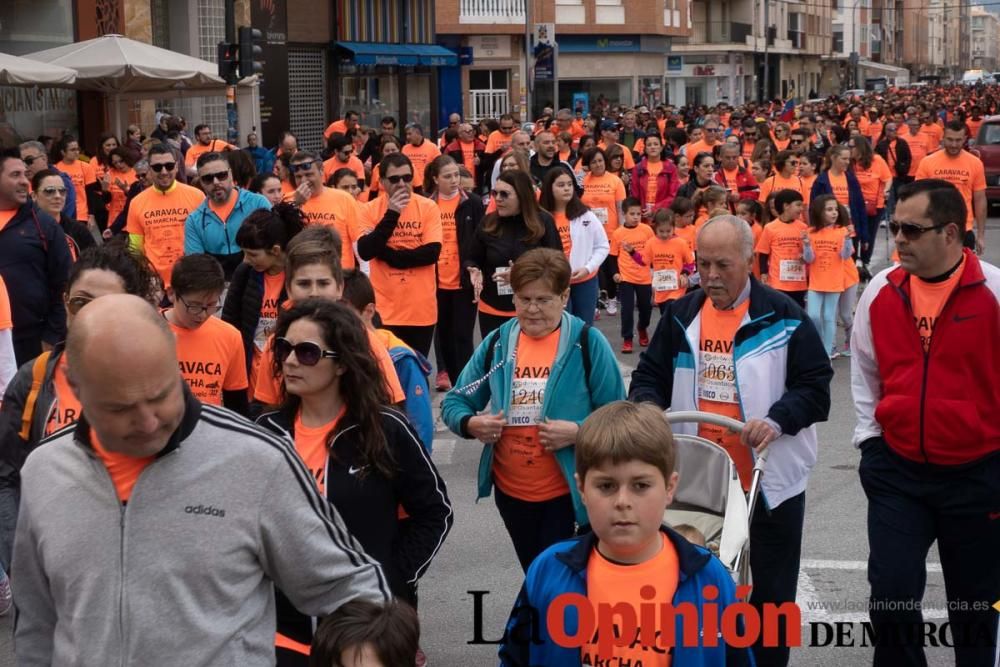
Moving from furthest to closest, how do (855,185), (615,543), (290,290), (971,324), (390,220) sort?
1. (855,185)
2. (390,220)
3. (290,290)
4. (971,324)
5. (615,543)

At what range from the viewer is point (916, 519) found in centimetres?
471

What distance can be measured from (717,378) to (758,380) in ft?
0.59

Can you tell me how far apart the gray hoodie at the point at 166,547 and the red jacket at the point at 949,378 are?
8.04 feet

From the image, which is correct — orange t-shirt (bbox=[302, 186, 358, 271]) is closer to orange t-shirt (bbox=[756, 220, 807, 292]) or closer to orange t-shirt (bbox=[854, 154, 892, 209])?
orange t-shirt (bbox=[756, 220, 807, 292])

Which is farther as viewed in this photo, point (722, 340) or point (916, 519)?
point (722, 340)

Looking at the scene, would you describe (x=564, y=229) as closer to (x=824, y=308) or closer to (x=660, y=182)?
(x=824, y=308)

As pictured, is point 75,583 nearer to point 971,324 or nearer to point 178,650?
point 178,650

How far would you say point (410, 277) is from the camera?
9617 mm

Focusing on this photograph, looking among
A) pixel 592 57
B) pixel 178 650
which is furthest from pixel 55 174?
pixel 592 57

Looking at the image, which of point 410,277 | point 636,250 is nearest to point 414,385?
point 410,277

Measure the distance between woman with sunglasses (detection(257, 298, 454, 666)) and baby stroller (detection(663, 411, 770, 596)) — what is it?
2.69ft

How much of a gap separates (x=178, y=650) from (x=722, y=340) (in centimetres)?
283

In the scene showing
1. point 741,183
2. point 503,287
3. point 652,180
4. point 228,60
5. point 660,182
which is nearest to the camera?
point 503,287

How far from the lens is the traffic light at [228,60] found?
1977 centimetres
